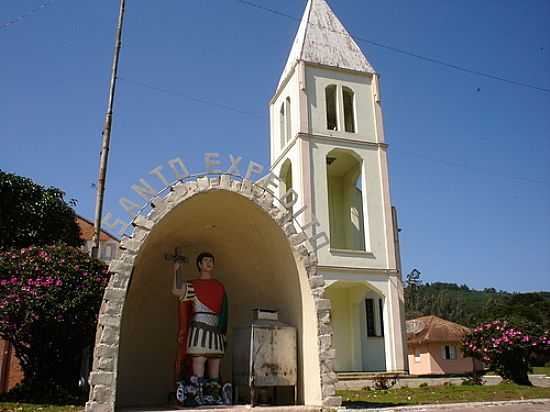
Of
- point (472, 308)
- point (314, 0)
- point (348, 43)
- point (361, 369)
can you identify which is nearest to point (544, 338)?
point (361, 369)

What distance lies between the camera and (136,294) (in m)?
10.6

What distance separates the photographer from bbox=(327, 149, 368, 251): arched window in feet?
87.2

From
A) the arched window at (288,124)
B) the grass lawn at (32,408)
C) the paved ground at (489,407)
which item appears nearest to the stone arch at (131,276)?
the paved ground at (489,407)

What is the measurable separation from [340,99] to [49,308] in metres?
18.5

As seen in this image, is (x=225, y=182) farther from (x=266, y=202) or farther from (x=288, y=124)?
(x=288, y=124)

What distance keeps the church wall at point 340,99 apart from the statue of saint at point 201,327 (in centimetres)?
1579

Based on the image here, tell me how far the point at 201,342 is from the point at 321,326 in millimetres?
2183

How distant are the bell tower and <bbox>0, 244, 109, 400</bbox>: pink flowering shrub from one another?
12.3 meters

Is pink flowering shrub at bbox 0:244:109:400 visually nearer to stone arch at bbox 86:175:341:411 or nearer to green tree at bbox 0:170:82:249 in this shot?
stone arch at bbox 86:175:341:411

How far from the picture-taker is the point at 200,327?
9547 millimetres

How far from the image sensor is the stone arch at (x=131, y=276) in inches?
303

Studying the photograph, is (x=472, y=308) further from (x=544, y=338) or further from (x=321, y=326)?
(x=321, y=326)

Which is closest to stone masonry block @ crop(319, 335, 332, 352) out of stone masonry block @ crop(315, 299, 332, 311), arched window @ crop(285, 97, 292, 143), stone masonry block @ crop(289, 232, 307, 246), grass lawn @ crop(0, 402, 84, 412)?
stone masonry block @ crop(315, 299, 332, 311)

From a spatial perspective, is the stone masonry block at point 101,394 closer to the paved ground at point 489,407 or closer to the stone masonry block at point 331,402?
the stone masonry block at point 331,402
